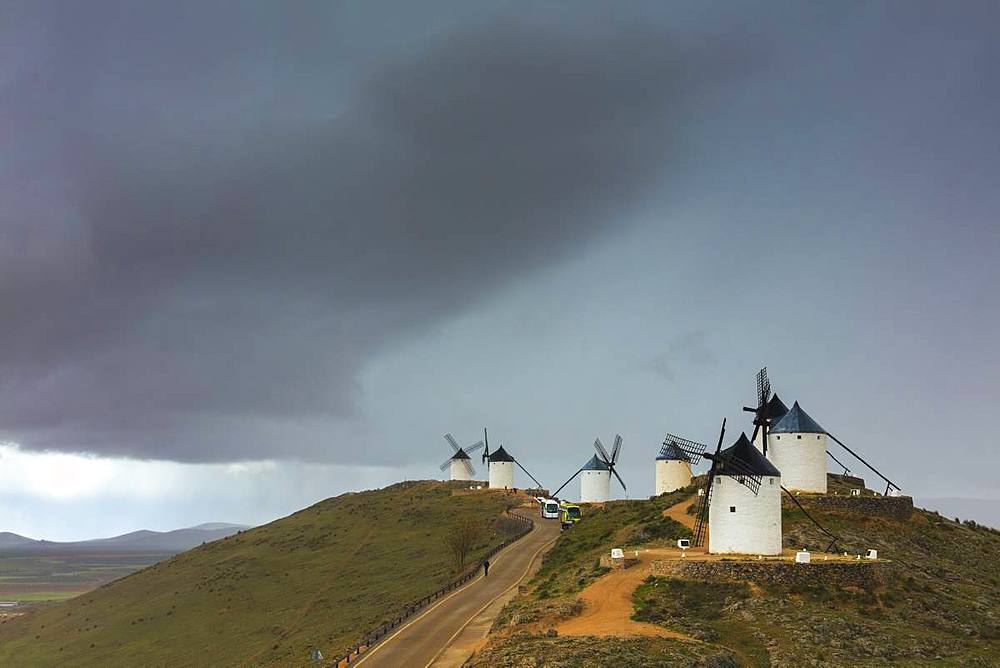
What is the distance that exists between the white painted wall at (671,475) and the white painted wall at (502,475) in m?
30.3

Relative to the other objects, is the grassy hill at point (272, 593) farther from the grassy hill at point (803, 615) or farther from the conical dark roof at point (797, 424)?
the conical dark roof at point (797, 424)

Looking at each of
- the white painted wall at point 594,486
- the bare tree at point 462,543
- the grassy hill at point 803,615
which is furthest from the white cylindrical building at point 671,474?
the grassy hill at point 803,615

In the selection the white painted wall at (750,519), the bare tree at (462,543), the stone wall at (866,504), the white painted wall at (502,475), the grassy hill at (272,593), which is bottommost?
the grassy hill at (272,593)

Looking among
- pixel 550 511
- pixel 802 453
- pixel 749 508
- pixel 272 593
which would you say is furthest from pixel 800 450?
pixel 272 593

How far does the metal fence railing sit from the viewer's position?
4378cm

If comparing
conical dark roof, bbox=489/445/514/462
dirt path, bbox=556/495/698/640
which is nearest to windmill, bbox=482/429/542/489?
conical dark roof, bbox=489/445/514/462

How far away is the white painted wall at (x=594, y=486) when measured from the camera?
342ft

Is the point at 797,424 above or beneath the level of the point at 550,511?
above

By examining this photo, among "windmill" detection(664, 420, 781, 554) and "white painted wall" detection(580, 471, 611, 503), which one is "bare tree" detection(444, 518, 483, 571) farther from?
"windmill" detection(664, 420, 781, 554)

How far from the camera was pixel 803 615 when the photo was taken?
40.6m

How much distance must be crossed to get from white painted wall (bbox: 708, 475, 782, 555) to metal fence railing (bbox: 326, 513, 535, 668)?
65.9 ft

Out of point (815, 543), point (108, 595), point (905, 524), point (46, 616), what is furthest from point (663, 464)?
point (46, 616)

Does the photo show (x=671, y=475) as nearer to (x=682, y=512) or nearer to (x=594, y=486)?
(x=594, y=486)

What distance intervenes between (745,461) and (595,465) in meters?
57.3
